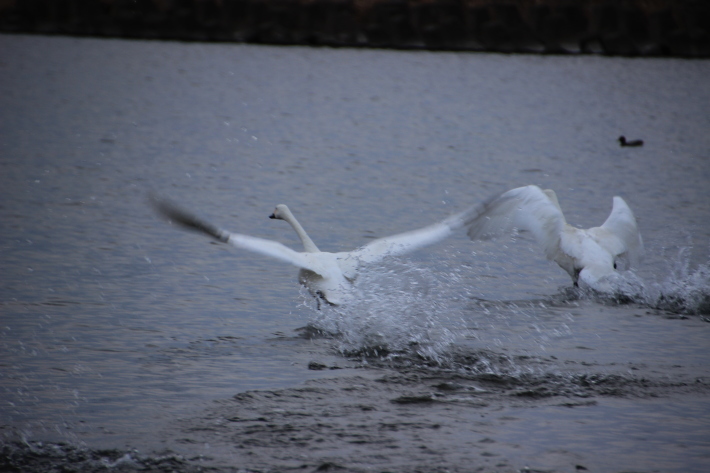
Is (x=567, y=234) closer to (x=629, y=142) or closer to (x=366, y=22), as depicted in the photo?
(x=629, y=142)

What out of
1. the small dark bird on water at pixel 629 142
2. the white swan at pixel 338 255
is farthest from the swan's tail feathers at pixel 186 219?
the small dark bird on water at pixel 629 142

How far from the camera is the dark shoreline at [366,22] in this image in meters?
62.9

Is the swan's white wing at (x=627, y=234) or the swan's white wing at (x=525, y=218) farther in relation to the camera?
the swan's white wing at (x=627, y=234)

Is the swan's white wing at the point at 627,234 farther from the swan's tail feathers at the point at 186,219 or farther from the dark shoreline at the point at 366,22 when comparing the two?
the dark shoreline at the point at 366,22

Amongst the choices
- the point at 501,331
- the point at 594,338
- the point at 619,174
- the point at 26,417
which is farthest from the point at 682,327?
the point at 619,174

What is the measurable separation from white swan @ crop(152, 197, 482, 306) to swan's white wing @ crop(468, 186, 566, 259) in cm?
120

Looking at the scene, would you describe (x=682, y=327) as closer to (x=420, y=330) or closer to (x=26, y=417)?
(x=420, y=330)

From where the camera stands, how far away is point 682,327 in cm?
821

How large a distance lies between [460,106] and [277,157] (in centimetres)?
1449

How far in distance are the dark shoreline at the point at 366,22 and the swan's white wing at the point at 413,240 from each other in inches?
2195

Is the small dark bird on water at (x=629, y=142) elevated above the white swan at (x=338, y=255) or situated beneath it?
elevated above

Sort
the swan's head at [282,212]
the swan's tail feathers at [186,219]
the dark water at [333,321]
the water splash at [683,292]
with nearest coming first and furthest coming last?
the dark water at [333,321] < the swan's tail feathers at [186,219] < the water splash at [683,292] < the swan's head at [282,212]

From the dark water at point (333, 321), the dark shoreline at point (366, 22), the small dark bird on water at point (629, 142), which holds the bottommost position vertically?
the dark water at point (333, 321)

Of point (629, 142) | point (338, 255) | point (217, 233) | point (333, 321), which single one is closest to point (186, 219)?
point (217, 233)
